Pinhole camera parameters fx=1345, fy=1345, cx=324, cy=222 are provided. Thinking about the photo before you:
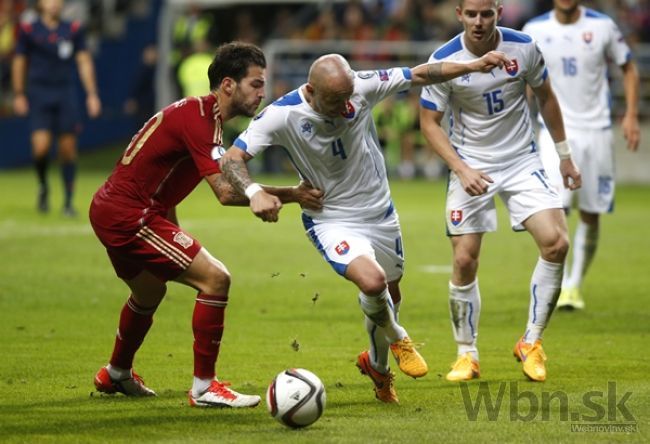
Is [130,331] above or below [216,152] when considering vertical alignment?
below

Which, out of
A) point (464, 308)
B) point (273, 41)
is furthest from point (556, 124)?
point (273, 41)

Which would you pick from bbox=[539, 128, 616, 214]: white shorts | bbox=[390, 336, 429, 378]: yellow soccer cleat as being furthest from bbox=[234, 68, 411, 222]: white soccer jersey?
bbox=[539, 128, 616, 214]: white shorts

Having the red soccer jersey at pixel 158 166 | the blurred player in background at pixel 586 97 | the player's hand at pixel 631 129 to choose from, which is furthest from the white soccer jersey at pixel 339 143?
the player's hand at pixel 631 129

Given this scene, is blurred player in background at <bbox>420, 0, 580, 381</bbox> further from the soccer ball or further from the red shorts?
the red shorts

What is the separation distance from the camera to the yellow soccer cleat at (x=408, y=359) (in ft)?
25.3

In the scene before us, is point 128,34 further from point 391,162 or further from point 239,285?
point 239,285

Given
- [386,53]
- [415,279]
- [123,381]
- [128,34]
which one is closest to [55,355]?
[123,381]

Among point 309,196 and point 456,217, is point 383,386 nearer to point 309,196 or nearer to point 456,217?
point 309,196

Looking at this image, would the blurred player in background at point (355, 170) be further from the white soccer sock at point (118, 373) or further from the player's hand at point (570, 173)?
the player's hand at point (570, 173)

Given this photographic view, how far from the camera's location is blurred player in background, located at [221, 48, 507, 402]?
7.39 meters

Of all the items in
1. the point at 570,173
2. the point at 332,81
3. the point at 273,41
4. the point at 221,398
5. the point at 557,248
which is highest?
the point at 332,81

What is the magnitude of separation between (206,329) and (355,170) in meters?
1.27

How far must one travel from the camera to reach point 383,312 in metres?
7.53

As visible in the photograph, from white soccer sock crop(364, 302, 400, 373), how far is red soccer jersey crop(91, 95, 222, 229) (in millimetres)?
1338
